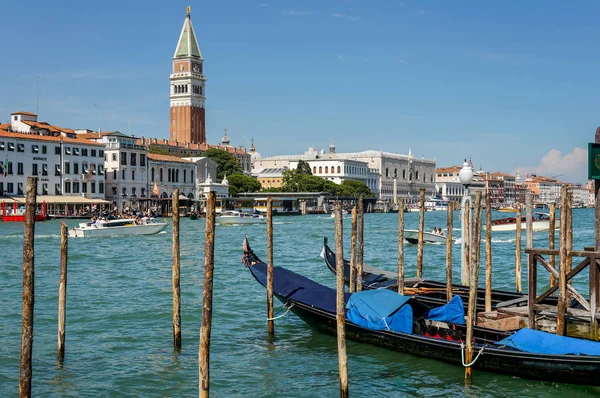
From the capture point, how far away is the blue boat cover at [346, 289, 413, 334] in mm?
8297

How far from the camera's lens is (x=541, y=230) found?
32969 mm

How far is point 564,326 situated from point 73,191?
39555 millimetres

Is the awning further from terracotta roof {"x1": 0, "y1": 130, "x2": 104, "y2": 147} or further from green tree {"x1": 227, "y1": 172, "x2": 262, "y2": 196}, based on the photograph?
green tree {"x1": 227, "y1": 172, "x2": 262, "y2": 196}

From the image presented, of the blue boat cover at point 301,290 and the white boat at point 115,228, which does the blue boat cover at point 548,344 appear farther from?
the white boat at point 115,228

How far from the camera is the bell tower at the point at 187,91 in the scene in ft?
239

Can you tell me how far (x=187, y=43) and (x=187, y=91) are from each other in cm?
469

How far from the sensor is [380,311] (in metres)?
8.42

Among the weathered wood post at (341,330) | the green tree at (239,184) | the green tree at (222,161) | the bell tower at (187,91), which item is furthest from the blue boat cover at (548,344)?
the bell tower at (187,91)

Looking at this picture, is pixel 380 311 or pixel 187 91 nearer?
pixel 380 311

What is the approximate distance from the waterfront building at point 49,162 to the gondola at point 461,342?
33.6m

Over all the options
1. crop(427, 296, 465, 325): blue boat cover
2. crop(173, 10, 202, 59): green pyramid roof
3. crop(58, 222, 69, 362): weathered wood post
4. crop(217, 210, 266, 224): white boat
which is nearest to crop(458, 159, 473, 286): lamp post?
crop(427, 296, 465, 325): blue boat cover

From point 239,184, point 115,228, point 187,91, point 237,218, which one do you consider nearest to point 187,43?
point 187,91

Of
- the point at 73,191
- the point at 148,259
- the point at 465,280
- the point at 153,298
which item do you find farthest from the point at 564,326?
the point at 73,191

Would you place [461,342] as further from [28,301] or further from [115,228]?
[115,228]
